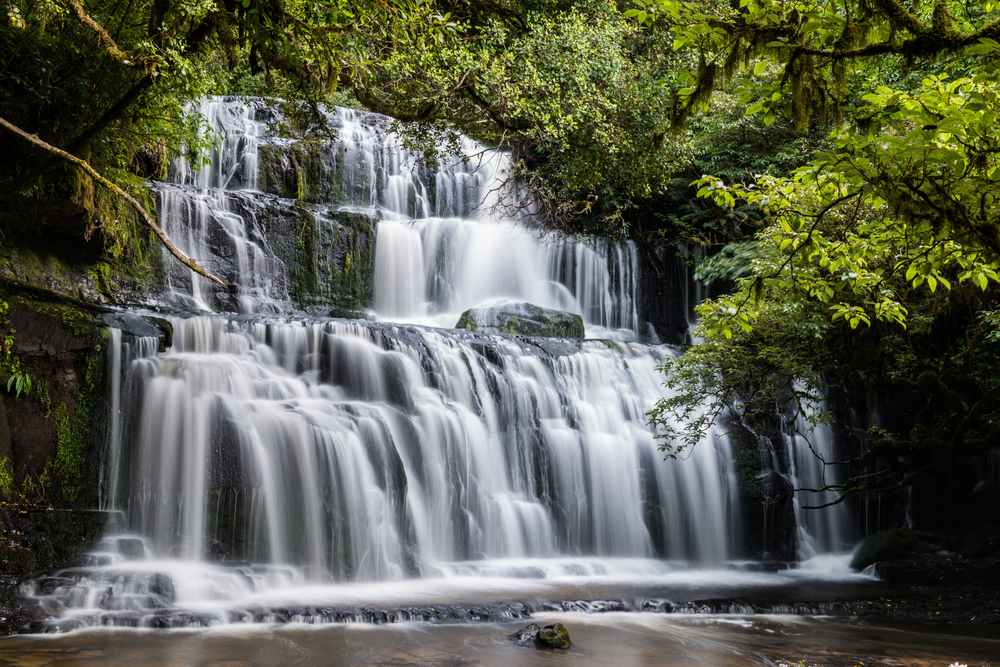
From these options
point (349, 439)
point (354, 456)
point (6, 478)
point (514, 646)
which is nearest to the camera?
point (514, 646)

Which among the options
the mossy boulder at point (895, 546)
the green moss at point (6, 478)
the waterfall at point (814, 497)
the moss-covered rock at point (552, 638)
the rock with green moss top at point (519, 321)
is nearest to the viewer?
the moss-covered rock at point (552, 638)

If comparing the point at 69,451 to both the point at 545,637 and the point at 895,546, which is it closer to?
the point at 545,637

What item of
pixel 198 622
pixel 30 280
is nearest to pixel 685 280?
pixel 30 280

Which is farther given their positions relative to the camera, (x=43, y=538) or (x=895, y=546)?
(x=895, y=546)

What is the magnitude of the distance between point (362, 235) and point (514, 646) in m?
11.6

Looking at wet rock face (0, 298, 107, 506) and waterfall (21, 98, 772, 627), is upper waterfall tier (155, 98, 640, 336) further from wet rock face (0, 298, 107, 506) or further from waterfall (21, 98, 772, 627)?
wet rock face (0, 298, 107, 506)

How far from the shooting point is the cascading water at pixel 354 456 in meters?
9.62

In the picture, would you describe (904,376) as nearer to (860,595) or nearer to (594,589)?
(860,595)

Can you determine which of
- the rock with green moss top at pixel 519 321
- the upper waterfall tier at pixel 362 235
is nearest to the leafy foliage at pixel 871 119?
the rock with green moss top at pixel 519 321

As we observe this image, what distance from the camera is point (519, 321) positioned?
16.3 metres

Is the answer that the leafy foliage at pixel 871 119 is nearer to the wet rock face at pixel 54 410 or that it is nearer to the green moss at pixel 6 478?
the wet rock face at pixel 54 410

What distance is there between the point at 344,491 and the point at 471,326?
19.1 feet

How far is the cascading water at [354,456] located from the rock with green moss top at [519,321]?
1.21m

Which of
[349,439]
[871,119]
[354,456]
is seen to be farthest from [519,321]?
[871,119]
